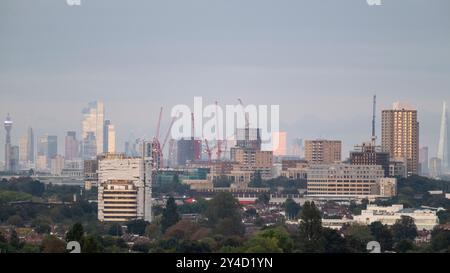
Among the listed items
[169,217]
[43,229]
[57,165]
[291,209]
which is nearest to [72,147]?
[57,165]

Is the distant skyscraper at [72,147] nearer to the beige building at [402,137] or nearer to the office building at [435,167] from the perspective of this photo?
the beige building at [402,137]

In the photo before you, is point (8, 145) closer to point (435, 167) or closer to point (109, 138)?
point (109, 138)

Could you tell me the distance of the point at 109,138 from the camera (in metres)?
27.1

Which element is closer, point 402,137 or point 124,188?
point 124,188

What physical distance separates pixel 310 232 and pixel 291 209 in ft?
40.7

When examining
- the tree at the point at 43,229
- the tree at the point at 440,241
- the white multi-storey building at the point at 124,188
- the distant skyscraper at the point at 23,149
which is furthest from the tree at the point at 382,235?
the white multi-storey building at the point at 124,188

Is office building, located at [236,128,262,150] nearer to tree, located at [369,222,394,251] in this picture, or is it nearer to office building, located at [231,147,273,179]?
office building, located at [231,147,273,179]

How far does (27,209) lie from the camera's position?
2577 cm

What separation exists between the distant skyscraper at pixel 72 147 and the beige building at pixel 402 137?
5.76 m

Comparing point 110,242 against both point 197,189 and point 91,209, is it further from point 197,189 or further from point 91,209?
point 197,189

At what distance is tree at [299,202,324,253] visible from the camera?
13.7 m

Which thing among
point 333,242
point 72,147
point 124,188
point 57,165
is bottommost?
point 333,242

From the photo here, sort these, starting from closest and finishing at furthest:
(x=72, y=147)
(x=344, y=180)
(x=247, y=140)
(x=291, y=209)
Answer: (x=291, y=209) → (x=72, y=147) → (x=247, y=140) → (x=344, y=180)

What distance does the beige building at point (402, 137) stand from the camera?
29.3m
